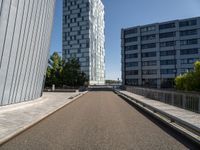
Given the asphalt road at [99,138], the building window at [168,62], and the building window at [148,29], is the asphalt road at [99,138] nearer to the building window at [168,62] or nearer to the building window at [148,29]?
the building window at [168,62]

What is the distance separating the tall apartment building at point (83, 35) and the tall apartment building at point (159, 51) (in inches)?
1287

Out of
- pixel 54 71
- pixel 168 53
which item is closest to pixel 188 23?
pixel 168 53

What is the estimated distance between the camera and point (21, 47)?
16188 mm

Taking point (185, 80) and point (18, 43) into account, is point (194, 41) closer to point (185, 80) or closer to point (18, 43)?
Answer: point (185, 80)

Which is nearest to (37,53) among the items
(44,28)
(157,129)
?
(44,28)

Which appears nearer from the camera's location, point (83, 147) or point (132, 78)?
point (83, 147)

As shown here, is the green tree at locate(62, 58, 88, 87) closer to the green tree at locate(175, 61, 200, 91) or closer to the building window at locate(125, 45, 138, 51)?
the green tree at locate(175, 61, 200, 91)

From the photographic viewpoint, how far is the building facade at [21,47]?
45.6ft

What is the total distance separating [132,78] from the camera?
8856 centimetres

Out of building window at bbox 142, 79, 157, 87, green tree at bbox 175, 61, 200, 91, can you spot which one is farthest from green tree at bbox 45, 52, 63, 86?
building window at bbox 142, 79, 157, 87

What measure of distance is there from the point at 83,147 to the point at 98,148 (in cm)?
44

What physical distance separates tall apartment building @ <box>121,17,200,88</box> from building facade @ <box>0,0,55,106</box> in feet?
210

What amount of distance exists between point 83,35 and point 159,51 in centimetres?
5274

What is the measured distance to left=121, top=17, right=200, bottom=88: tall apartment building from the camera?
77.4 metres
